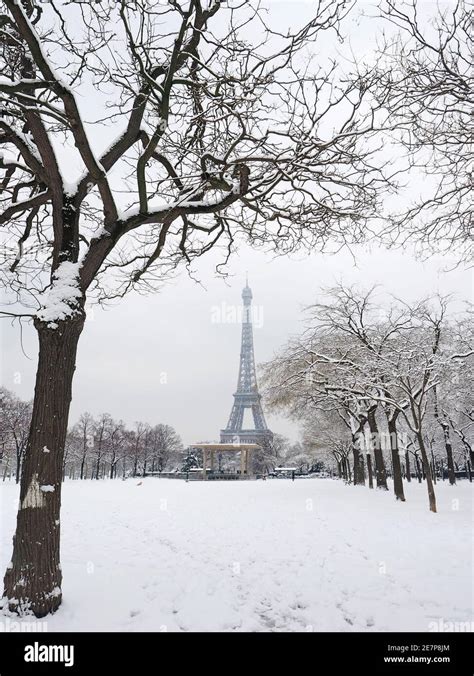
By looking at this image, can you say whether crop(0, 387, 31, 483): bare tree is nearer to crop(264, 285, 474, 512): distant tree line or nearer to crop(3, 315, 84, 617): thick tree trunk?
crop(264, 285, 474, 512): distant tree line

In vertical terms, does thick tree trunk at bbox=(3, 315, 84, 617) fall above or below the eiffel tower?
below

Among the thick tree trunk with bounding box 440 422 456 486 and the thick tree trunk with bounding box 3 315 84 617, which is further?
the thick tree trunk with bounding box 440 422 456 486

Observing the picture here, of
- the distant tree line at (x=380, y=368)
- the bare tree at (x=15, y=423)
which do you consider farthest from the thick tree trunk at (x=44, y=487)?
the bare tree at (x=15, y=423)

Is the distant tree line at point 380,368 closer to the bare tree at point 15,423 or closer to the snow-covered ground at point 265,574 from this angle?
the snow-covered ground at point 265,574

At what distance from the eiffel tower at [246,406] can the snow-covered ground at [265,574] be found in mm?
59227

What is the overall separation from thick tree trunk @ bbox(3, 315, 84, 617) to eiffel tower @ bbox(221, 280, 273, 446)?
64.1m

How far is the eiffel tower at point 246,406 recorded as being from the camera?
72.4 metres

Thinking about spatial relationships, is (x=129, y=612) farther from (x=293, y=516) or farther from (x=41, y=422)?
(x=293, y=516)

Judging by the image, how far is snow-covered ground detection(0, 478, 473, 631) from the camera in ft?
14.9

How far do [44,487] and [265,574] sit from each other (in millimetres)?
3376

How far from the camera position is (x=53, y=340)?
4.98 m

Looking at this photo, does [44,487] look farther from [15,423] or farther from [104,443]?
[104,443]
